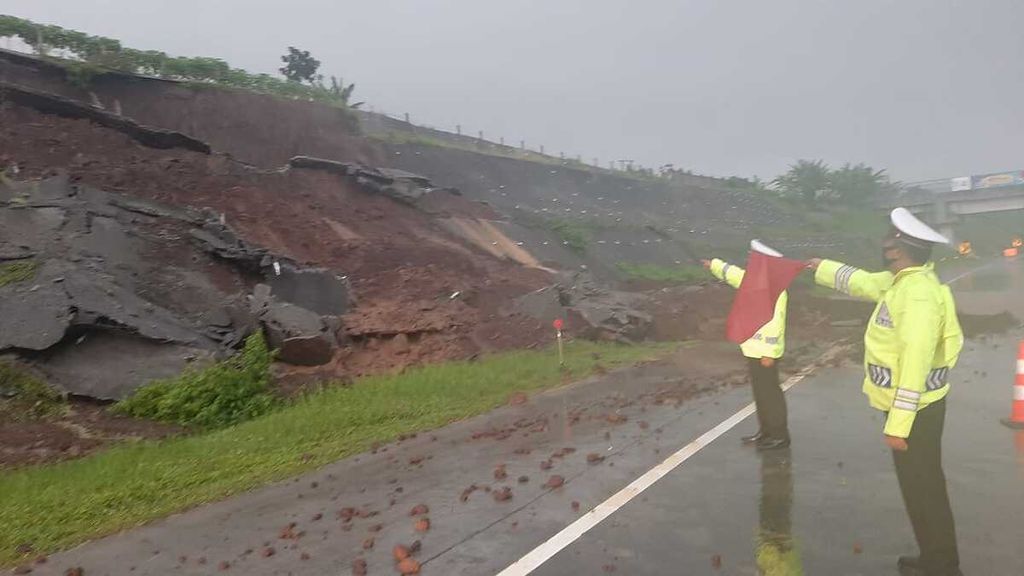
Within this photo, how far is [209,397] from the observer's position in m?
10.4

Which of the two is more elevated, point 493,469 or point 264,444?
point 493,469

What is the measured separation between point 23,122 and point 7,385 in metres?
10.7

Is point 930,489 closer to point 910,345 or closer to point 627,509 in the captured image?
point 910,345

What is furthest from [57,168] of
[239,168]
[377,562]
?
[377,562]

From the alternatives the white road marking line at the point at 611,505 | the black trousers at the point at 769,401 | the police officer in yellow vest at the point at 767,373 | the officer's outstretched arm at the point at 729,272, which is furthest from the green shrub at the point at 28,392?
the black trousers at the point at 769,401

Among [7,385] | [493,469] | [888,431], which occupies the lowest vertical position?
[7,385]

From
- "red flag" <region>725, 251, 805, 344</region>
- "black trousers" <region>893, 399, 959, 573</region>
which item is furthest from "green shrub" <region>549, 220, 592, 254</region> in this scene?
"black trousers" <region>893, 399, 959, 573</region>

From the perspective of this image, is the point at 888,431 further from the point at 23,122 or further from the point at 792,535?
the point at 23,122

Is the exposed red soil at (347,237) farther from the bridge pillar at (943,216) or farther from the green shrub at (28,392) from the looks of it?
the bridge pillar at (943,216)

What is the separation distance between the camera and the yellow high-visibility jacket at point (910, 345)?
4270 mm

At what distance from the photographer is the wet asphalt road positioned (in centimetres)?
500

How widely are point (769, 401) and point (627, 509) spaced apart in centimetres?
248

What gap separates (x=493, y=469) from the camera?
24.1 feet

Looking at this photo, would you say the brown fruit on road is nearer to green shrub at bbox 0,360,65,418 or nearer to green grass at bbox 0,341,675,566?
green grass at bbox 0,341,675,566
